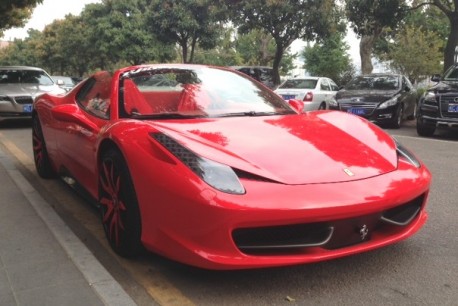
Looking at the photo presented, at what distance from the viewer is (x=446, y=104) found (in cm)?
937

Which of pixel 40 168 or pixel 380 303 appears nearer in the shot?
pixel 380 303

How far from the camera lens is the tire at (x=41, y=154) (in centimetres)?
554

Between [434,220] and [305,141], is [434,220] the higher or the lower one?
the lower one

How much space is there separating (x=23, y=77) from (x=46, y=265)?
921cm

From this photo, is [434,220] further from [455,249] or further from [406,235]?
[406,235]

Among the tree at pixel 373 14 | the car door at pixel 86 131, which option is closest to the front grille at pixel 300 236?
the car door at pixel 86 131

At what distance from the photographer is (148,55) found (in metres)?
33.5

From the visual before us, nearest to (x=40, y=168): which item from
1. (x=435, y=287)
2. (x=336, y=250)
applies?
(x=336, y=250)

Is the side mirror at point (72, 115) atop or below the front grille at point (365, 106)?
atop

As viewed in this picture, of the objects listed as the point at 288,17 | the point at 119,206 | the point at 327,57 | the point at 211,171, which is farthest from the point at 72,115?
the point at 327,57

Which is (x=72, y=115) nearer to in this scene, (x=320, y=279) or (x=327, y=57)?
(x=320, y=279)

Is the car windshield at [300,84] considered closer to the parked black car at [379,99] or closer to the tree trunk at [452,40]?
the parked black car at [379,99]

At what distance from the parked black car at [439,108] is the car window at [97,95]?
697 centimetres

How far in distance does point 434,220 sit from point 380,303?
165 cm
